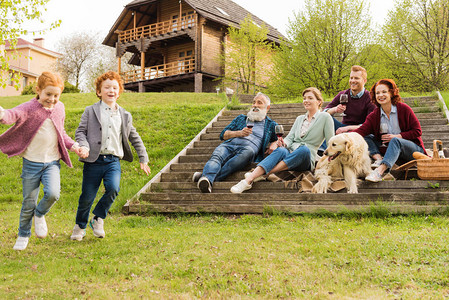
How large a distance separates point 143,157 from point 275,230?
1755 mm

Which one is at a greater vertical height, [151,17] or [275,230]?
[151,17]

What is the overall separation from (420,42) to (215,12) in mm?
13553

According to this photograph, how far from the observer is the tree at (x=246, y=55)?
1031 inches

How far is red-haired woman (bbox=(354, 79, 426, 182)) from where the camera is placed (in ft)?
19.6

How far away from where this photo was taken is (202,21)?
26.7 meters

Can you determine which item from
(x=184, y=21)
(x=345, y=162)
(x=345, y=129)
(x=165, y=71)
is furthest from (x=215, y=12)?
(x=345, y=162)

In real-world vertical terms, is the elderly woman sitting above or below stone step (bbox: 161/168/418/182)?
above

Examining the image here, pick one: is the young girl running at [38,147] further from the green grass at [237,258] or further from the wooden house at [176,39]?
the wooden house at [176,39]

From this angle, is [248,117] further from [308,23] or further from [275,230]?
[308,23]

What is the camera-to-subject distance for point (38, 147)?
4344 millimetres

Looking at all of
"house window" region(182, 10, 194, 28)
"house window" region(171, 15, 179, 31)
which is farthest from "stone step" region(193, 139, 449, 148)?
"house window" region(171, 15, 179, 31)

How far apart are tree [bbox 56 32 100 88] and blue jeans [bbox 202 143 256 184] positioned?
41353 mm

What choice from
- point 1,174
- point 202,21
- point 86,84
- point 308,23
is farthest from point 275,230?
point 86,84

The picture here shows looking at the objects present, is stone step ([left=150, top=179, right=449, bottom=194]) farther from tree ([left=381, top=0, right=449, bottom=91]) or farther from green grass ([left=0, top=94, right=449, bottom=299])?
tree ([left=381, top=0, right=449, bottom=91])
